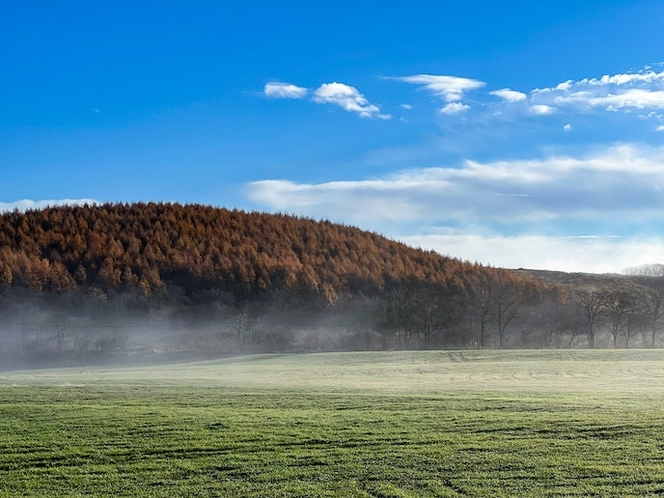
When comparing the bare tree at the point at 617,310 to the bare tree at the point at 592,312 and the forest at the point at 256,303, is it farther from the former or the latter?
the bare tree at the point at 592,312

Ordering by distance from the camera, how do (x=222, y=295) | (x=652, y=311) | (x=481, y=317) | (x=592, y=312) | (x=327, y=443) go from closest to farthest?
1. (x=327, y=443)
2. (x=592, y=312)
3. (x=481, y=317)
4. (x=652, y=311)
5. (x=222, y=295)

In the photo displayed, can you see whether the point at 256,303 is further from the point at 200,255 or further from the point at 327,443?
the point at 327,443

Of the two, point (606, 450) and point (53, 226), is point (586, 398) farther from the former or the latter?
point (53, 226)

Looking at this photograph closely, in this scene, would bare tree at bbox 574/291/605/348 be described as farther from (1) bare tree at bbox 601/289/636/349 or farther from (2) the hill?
(2) the hill

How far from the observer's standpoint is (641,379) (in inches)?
1421

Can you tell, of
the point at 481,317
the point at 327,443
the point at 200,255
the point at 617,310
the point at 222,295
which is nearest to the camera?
the point at 327,443

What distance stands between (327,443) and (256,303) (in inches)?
2996

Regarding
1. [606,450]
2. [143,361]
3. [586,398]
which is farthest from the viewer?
[143,361]

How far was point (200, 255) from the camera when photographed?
108500mm

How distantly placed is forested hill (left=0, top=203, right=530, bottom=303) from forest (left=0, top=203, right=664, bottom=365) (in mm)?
322

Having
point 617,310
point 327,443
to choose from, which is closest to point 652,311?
point 617,310

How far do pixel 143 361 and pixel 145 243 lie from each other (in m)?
51.1

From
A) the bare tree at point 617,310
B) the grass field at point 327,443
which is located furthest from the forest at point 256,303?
the grass field at point 327,443

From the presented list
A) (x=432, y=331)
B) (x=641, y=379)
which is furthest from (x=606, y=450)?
(x=432, y=331)
